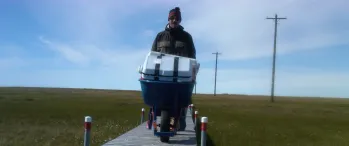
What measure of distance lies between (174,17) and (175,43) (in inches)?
23.5

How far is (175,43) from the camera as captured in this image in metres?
8.80

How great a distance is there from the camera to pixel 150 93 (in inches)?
324

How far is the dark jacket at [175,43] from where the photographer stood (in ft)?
28.7

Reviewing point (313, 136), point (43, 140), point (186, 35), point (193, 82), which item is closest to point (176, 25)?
point (186, 35)

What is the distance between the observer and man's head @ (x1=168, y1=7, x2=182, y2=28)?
8.78m

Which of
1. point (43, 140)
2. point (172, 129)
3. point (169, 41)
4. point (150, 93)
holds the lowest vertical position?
point (43, 140)

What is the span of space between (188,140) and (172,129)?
84cm

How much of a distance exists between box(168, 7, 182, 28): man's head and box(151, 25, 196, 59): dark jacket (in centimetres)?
11

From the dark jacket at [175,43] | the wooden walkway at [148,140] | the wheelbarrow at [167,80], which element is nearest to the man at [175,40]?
the dark jacket at [175,43]

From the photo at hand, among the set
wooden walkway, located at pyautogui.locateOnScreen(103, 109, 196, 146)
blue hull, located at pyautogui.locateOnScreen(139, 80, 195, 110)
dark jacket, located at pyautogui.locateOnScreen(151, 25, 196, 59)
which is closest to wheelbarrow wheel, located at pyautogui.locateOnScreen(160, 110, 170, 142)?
blue hull, located at pyautogui.locateOnScreen(139, 80, 195, 110)

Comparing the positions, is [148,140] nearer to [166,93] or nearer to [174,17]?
[166,93]

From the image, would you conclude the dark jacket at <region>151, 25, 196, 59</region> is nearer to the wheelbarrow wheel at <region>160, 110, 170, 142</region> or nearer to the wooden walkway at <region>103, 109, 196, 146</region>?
the wheelbarrow wheel at <region>160, 110, 170, 142</region>

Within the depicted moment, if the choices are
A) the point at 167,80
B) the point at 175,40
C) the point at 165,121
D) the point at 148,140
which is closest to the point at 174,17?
the point at 175,40

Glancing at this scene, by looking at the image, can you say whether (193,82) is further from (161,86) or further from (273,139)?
(273,139)
